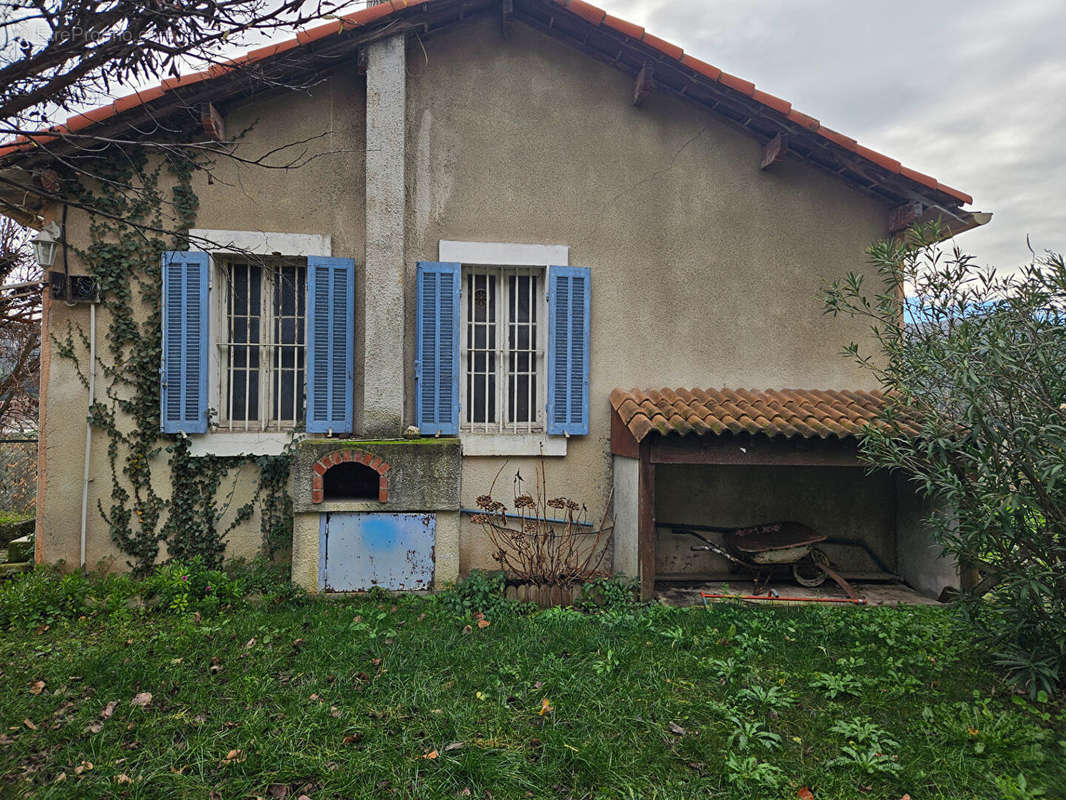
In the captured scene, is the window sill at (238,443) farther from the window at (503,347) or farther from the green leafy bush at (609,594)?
the green leafy bush at (609,594)

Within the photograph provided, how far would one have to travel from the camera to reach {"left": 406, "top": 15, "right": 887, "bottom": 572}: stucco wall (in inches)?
224

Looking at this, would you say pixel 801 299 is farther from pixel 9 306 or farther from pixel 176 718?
pixel 9 306

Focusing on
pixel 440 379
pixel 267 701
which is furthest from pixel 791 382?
pixel 267 701

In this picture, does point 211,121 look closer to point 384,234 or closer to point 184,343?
point 384,234

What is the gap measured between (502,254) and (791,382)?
3.54m

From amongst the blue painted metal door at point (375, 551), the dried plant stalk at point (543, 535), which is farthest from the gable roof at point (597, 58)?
the dried plant stalk at point (543, 535)

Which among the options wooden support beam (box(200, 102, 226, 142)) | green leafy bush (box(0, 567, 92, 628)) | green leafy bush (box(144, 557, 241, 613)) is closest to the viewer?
green leafy bush (box(0, 567, 92, 628))

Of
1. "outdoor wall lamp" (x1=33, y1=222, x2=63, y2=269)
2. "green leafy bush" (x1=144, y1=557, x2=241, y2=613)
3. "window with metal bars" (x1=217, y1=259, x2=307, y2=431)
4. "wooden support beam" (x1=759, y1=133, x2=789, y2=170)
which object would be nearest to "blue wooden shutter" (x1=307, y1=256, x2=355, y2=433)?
"window with metal bars" (x1=217, y1=259, x2=307, y2=431)

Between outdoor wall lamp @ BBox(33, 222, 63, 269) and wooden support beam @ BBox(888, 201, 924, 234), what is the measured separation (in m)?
8.59

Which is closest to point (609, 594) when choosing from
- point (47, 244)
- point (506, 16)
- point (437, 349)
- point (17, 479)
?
point (437, 349)

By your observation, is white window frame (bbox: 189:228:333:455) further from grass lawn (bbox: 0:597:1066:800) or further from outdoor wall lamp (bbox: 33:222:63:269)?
grass lawn (bbox: 0:597:1066:800)

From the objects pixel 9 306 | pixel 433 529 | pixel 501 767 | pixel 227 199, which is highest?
pixel 227 199

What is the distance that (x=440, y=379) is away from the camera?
221 inches

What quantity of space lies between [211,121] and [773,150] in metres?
5.68
